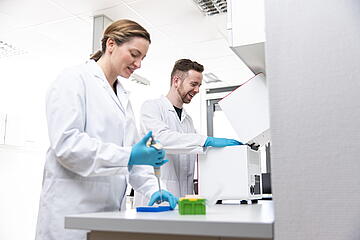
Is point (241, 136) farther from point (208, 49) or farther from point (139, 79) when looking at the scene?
point (139, 79)

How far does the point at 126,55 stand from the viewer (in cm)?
133

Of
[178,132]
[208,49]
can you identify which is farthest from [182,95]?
[208,49]

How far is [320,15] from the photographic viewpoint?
0.77 m

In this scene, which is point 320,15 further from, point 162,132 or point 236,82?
point 236,82

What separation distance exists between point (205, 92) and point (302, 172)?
4.98m

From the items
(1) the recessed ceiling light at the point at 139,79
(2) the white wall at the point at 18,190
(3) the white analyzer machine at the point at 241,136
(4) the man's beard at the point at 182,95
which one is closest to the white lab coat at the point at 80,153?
(3) the white analyzer machine at the point at 241,136

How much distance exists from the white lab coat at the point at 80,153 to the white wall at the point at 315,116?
479 mm

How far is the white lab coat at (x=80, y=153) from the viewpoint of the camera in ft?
3.37

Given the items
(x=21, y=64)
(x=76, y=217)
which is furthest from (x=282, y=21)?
(x=21, y=64)

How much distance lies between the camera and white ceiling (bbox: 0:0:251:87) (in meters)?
2.92

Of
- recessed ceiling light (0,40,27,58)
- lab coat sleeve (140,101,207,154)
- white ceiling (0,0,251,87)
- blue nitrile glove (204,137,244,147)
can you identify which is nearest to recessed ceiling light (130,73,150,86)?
white ceiling (0,0,251,87)

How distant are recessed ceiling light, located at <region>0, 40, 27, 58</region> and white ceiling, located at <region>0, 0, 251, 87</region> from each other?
91mm

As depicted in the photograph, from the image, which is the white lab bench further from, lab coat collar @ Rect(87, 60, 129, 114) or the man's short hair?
the man's short hair

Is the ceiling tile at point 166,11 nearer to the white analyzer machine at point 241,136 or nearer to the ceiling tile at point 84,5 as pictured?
the ceiling tile at point 84,5
